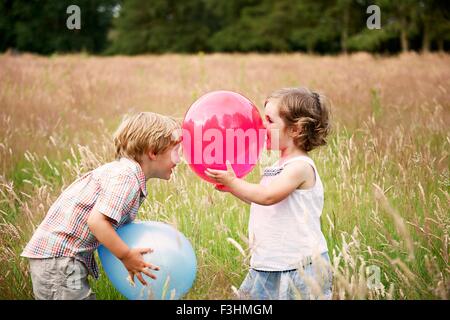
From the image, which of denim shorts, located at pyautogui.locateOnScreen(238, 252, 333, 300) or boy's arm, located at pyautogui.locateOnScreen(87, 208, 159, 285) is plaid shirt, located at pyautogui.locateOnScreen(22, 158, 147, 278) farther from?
denim shorts, located at pyautogui.locateOnScreen(238, 252, 333, 300)

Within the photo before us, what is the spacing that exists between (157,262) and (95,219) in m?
0.34

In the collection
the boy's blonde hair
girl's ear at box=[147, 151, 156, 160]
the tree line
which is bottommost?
girl's ear at box=[147, 151, 156, 160]

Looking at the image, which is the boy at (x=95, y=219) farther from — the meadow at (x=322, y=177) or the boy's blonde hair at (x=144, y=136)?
the meadow at (x=322, y=177)

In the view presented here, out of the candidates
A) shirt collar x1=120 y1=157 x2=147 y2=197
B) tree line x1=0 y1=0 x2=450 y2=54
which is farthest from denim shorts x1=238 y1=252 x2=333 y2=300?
tree line x1=0 y1=0 x2=450 y2=54

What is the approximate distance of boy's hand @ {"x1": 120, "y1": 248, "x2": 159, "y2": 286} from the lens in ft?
7.33

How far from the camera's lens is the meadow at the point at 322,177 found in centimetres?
262

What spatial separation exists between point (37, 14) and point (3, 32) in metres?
3.61

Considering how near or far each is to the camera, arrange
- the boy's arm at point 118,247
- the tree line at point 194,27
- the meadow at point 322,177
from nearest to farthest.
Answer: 1. the boy's arm at point 118,247
2. the meadow at point 322,177
3. the tree line at point 194,27

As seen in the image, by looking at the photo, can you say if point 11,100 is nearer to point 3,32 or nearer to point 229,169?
point 229,169

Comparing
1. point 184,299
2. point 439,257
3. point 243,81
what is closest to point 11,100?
point 243,81

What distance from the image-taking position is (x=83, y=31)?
A: 47.2 metres

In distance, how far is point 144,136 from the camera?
238cm

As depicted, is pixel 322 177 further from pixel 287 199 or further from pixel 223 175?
pixel 223 175

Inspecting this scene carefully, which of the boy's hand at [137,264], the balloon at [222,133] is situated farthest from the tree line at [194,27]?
the boy's hand at [137,264]
